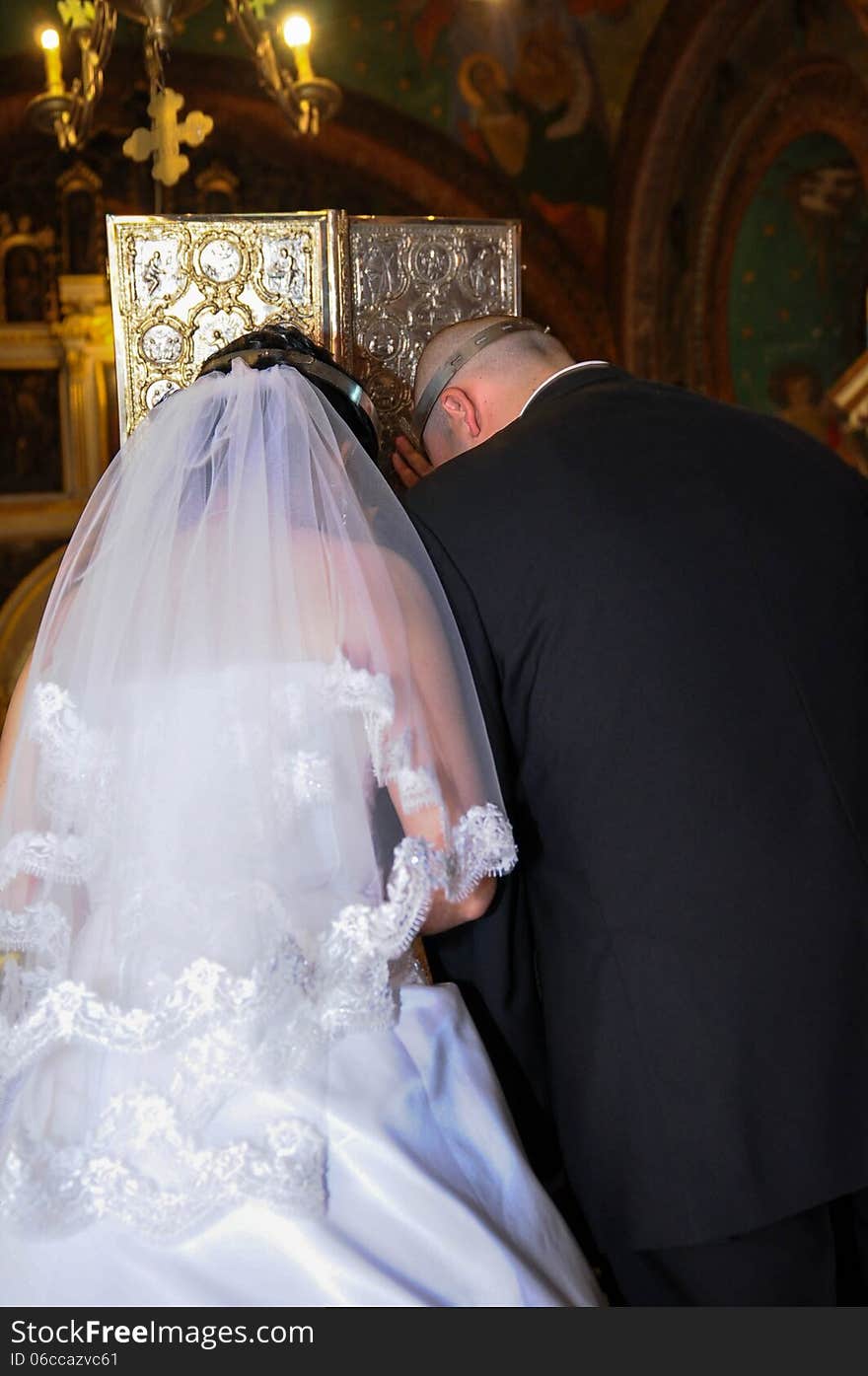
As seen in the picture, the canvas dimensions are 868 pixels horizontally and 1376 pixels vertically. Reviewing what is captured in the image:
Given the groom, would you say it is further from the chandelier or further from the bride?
the chandelier

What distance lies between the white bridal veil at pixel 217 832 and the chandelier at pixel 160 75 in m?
1.93

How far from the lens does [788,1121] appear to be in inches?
81.5

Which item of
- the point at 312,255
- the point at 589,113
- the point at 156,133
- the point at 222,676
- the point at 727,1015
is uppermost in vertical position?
the point at 589,113

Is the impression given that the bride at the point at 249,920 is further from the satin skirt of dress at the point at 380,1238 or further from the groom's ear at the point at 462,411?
the groom's ear at the point at 462,411

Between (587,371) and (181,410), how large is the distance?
0.77m

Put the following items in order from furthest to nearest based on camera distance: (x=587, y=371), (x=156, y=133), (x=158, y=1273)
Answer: (x=156, y=133)
(x=587, y=371)
(x=158, y=1273)

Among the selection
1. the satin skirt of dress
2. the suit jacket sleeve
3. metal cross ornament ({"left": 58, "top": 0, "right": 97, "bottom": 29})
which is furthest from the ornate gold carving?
metal cross ornament ({"left": 58, "top": 0, "right": 97, "bottom": 29})

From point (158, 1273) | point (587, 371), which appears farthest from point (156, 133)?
point (158, 1273)

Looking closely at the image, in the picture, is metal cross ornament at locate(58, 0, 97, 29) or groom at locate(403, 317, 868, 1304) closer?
groom at locate(403, 317, 868, 1304)

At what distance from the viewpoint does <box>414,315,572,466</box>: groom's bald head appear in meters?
2.61

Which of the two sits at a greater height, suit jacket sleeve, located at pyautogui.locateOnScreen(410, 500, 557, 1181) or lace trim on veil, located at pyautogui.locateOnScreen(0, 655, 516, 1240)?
lace trim on veil, located at pyautogui.locateOnScreen(0, 655, 516, 1240)

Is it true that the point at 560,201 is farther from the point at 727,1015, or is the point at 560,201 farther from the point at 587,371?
the point at 727,1015

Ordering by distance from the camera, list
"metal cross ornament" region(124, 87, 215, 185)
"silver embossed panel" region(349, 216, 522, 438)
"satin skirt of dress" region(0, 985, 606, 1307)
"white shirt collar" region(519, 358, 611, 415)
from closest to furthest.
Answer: "satin skirt of dress" region(0, 985, 606, 1307)
"white shirt collar" region(519, 358, 611, 415)
"silver embossed panel" region(349, 216, 522, 438)
"metal cross ornament" region(124, 87, 215, 185)

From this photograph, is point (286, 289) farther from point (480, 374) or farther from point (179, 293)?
point (480, 374)
